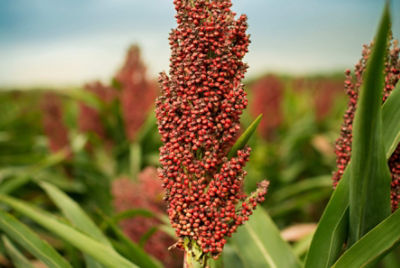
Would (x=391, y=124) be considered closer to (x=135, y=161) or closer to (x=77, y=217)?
(x=77, y=217)

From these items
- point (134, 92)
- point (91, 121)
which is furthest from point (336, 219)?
point (91, 121)

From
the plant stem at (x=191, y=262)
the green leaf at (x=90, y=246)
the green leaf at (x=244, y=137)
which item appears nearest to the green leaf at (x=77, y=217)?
the green leaf at (x=90, y=246)

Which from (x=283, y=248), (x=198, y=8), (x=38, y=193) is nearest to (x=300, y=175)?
(x=38, y=193)

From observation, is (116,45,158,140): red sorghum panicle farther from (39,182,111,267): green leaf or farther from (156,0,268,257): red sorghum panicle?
(156,0,268,257): red sorghum panicle

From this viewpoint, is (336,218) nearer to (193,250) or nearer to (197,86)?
(193,250)

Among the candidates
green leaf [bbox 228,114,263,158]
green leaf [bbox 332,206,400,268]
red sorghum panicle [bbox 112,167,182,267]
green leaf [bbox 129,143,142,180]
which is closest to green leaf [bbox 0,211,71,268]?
green leaf [bbox 228,114,263,158]

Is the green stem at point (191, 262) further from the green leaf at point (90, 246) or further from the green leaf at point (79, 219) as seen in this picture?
the green leaf at point (79, 219)
